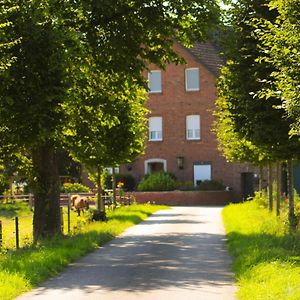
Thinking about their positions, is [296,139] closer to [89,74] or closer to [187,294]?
[89,74]

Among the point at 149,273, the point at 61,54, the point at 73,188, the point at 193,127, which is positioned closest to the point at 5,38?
the point at 61,54

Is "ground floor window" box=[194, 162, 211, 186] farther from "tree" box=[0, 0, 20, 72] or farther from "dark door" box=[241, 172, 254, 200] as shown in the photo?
"tree" box=[0, 0, 20, 72]

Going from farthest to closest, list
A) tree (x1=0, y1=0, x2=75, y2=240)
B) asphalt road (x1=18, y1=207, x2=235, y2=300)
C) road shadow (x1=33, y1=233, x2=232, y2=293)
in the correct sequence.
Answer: tree (x1=0, y1=0, x2=75, y2=240), road shadow (x1=33, y1=233, x2=232, y2=293), asphalt road (x1=18, y1=207, x2=235, y2=300)

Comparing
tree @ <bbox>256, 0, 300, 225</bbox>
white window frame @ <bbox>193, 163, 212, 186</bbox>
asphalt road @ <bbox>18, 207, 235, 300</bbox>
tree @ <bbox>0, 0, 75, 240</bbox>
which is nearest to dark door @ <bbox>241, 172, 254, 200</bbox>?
white window frame @ <bbox>193, 163, 212, 186</bbox>

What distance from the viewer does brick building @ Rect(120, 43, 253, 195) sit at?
176 feet

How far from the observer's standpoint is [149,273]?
12.8m

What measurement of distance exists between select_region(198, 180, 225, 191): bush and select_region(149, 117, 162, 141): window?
6092 millimetres

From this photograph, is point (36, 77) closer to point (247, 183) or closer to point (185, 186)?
point (185, 186)

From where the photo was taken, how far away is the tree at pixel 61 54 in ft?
52.2

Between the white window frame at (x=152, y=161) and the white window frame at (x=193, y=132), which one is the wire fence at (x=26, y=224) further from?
the white window frame at (x=193, y=132)

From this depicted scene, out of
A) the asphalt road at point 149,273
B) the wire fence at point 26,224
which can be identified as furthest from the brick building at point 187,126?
the asphalt road at point 149,273

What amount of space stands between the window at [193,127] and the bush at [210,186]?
172 inches

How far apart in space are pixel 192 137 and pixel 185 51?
22.3ft

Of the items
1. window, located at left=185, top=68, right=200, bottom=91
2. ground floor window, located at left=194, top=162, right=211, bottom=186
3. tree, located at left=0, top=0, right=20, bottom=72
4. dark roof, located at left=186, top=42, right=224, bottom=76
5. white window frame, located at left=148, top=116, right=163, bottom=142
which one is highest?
dark roof, located at left=186, top=42, right=224, bottom=76
